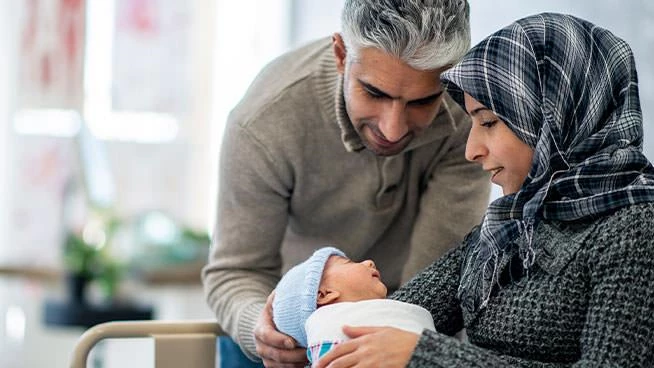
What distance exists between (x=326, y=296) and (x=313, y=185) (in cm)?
58

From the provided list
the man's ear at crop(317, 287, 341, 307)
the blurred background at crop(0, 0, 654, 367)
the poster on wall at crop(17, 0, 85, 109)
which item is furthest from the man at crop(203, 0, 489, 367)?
the poster on wall at crop(17, 0, 85, 109)

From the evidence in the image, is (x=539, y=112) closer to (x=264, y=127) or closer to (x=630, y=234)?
(x=630, y=234)

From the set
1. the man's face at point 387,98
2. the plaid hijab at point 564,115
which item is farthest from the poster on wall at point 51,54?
the plaid hijab at point 564,115

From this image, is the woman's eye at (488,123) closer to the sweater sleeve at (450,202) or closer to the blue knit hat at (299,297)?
the blue knit hat at (299,297)

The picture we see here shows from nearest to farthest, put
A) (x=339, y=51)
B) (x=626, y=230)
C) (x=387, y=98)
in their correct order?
(x=626, y=230) < (x=387, y=98) < (x=339, y=51)

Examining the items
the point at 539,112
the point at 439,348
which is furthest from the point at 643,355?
the point at 539,112

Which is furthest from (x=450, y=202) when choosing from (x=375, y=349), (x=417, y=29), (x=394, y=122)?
(x=375, y=349)

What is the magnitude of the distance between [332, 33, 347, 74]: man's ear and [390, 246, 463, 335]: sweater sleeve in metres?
0.45

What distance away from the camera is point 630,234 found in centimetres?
167

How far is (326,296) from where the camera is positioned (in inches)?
75.6

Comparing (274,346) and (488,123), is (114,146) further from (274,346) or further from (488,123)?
(488,123)

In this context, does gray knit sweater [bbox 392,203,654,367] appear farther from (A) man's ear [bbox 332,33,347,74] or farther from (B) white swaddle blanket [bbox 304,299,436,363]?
(A) man's ear [bbox 332,33,347,74]

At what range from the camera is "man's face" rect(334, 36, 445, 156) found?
2.11 m

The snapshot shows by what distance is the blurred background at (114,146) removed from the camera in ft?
14.9
